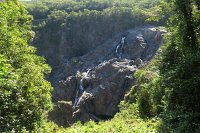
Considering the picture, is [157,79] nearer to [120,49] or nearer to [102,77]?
[102,77]

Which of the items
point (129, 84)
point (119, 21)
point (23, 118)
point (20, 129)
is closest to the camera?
point (20, 129)

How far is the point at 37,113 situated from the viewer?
17.2 m

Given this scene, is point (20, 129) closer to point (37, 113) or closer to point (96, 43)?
point (37, 113)

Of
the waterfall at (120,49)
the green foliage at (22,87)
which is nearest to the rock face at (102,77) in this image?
the waterfall at (120,49)

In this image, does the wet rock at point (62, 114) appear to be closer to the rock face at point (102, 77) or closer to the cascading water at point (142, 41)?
the rock face at point (102, 77)

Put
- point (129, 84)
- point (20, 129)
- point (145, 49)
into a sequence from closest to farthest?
point (20, 129)
point (129, 84)
point (145, 49)

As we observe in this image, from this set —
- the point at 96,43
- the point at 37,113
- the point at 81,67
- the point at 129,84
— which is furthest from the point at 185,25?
the point at 96,43

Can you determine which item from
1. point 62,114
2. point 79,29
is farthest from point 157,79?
point 79,29

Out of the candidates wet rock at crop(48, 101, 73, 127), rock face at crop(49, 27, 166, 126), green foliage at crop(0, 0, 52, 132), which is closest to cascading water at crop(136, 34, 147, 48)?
rock face at crop(49, 27, 166, 126)

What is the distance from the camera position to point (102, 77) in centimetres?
6744

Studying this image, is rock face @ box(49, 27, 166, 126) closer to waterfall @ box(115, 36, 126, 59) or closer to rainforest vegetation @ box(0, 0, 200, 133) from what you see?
waterfall @ box(115, 36, 126, 59)

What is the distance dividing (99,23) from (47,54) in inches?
746

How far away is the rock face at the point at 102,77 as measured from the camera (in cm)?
5694

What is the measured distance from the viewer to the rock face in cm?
5694
